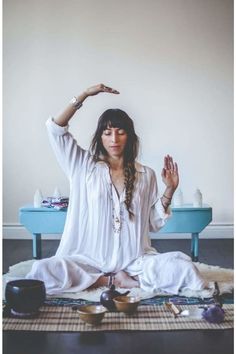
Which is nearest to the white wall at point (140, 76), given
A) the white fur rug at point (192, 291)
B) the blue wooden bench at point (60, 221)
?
the blue wooden bench at point (60, 221)

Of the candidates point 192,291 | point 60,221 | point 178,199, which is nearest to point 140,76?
point 178,199

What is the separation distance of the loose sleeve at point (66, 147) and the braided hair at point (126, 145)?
8cm

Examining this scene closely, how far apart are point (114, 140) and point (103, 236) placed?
48 cm

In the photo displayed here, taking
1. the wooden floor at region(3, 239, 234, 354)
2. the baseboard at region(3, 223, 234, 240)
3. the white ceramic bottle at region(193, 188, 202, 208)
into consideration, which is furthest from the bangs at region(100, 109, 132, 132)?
the baseboard at region(3, 223, 234, 240)

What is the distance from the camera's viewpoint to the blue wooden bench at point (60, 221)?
3568mm

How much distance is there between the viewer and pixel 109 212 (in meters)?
2.49

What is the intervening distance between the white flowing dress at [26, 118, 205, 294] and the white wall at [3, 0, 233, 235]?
2210 mm

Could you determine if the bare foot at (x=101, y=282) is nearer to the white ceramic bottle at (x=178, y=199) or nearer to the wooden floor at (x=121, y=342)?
the wooden floor at (x=121, y=342)

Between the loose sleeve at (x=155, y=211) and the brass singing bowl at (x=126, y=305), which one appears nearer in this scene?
the brass singing bowl at (x=126, y=305)

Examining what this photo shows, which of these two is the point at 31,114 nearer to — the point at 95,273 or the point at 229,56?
the point at 229,56

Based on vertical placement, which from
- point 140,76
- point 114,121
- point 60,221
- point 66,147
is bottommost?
point 60,221

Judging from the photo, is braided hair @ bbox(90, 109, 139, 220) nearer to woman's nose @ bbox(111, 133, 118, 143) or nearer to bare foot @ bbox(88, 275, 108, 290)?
woman's nose @ bbox(111, 133, 118, 143)

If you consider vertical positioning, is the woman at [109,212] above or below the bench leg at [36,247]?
above

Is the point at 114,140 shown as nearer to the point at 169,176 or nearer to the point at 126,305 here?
the point at 169,176
